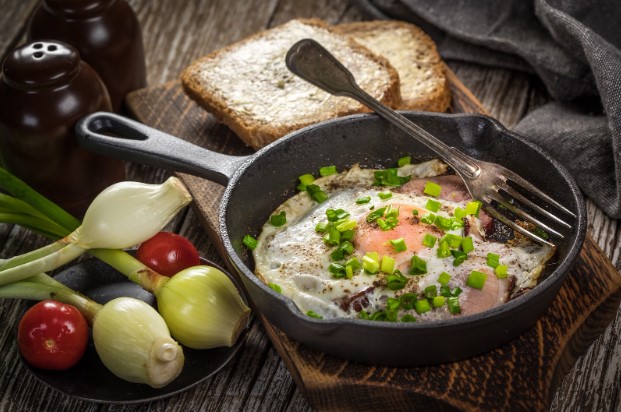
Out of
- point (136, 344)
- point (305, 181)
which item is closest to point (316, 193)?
point (305, 181)

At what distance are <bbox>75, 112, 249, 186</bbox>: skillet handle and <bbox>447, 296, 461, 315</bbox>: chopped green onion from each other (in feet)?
3.18

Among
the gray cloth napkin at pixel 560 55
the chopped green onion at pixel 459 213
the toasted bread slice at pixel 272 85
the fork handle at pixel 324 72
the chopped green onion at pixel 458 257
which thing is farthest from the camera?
the toasted bread slice at pixel 272 85

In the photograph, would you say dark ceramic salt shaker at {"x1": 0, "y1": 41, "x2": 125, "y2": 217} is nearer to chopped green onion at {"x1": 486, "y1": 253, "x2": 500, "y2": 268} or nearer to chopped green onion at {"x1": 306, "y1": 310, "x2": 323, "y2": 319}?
chopped green onion at {"x1": 306, "y1": 310, "x2": 323, "y2": 319}

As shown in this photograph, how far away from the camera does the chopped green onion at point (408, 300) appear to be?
9.52 feet

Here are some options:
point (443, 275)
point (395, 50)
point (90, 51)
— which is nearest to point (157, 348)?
point (443, 275)

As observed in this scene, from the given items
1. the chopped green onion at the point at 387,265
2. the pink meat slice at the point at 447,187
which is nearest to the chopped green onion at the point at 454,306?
the chopped green onion at the point at 387,265

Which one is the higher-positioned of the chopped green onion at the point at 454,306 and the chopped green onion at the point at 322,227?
the chopped green onion at the point at 454,306

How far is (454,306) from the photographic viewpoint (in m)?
2.91

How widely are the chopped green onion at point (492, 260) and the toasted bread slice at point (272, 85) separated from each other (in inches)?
51.0

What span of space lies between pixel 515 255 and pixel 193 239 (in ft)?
5.04

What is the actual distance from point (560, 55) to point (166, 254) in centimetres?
243

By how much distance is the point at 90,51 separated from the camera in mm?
4316

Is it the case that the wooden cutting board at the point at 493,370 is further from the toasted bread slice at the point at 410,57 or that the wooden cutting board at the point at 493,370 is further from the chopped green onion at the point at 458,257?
the toasted bread slice at the point at 410,57

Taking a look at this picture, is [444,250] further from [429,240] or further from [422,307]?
[422,307]
